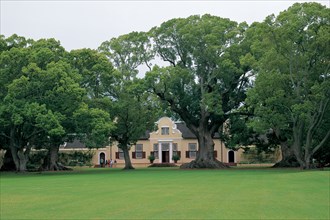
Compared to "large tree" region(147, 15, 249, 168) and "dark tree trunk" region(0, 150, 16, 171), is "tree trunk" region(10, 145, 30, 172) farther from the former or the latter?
"large tree" region(147, 15, 249, 168)

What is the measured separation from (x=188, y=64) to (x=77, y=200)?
3539 centimetres

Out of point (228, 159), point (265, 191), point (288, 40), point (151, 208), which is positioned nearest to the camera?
point (151, 208)

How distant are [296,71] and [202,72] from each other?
13.3m

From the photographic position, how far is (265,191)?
60.0 ft

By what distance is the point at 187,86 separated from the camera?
5078 centimetres

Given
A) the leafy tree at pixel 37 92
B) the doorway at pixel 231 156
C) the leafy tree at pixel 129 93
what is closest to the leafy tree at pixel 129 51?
the leafy tree at pixel 129 93

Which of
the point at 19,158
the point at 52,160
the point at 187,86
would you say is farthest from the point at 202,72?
the point at 19,158

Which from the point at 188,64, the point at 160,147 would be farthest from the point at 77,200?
the point at 160,147

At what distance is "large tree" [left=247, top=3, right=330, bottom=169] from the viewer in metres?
36.5

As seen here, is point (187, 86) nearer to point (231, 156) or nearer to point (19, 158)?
point (19, 158)

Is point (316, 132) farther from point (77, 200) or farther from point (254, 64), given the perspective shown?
point (77, 200)

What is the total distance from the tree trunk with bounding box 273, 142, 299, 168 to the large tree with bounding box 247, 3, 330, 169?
10.1 metres

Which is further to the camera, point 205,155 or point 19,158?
point 205,155

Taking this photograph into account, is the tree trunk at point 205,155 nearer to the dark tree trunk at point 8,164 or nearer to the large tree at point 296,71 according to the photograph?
the large tree at point 296,71
